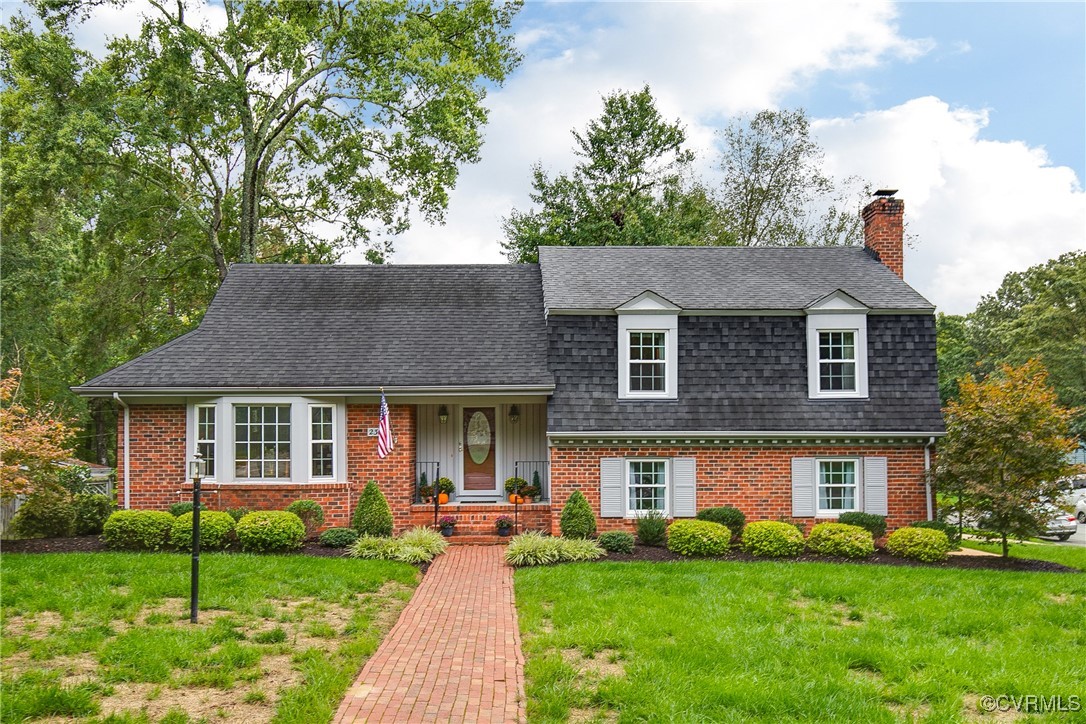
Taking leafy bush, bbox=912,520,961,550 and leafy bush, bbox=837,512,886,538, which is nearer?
leafy bush, bbox=912,520,961,550

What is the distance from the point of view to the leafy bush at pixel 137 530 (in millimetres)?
12938

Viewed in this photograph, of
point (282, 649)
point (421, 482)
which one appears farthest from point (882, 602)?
point (421, 482)

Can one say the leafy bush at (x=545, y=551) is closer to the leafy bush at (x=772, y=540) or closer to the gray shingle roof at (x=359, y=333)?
the leafy bush at (x=772, y=540)

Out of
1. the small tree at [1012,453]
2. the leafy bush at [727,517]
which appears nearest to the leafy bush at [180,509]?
the leafy bush at [727,517]

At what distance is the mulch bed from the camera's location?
1295cm

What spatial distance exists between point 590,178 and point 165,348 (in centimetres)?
1902

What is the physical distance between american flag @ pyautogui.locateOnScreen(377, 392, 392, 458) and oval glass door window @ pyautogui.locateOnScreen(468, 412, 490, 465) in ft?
9.20

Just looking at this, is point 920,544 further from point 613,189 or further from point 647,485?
point 613,189

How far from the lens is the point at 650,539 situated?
46.4 ft

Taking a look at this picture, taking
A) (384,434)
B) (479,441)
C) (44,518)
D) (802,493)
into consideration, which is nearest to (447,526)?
(384,434)

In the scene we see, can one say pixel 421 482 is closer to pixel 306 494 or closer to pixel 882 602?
pixel 306 494

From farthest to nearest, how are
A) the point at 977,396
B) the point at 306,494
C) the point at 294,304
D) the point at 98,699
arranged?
the point at 294,304
the point at 306,494
the point at 977,396
the point at 98,699

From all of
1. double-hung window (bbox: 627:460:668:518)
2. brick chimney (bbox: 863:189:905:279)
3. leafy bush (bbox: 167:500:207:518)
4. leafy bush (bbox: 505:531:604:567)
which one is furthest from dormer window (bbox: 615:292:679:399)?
leafy bush (bbox: 167:500:207:518)

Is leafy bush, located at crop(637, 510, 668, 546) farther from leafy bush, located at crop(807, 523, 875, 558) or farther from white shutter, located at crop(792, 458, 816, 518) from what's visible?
white shutter, located at crop(792, 458, 816, 518)
